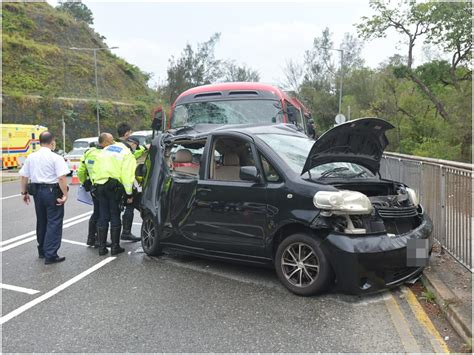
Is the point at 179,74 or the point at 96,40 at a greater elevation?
the point at 96,40

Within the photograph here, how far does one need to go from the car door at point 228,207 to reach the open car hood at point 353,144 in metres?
0.69

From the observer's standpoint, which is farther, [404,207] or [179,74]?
[179,74]

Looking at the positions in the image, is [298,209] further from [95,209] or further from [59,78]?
[59,78]

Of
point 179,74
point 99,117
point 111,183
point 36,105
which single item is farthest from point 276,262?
point 179,74

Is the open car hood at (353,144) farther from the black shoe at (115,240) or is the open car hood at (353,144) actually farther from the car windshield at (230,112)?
the car windshield at (230,112)

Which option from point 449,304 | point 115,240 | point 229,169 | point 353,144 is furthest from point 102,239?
point 449,304

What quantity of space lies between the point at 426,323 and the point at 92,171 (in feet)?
15.6

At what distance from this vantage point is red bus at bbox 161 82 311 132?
922 centimetres

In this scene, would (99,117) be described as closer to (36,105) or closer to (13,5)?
(36,105)

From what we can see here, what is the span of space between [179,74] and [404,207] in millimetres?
53487

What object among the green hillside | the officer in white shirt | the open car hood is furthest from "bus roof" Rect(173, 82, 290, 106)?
the green hillside

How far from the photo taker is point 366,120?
16.4ft

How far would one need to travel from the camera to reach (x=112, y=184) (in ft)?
21.3

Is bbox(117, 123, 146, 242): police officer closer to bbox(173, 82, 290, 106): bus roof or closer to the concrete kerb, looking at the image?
bbox(173, 82, 290, 106): bus roof
